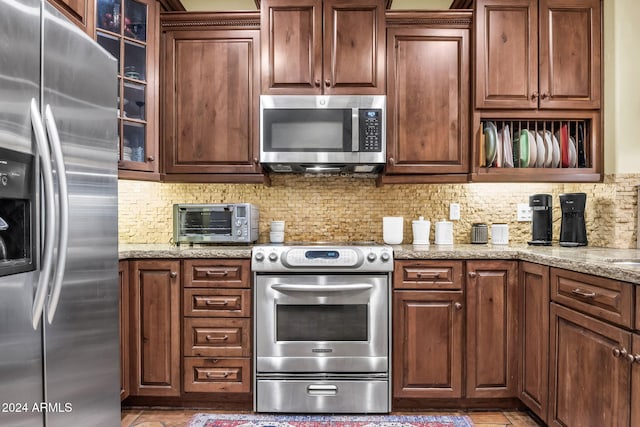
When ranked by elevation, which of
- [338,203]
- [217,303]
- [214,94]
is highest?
[214,94]

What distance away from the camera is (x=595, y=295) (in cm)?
158

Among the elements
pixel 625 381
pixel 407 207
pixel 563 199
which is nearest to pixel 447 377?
pixel 625 381

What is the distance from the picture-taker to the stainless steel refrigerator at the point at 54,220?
1.06 metres

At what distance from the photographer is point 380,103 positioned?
2490mm

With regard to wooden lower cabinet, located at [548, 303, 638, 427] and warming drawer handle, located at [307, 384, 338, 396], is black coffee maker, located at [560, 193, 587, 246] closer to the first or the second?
wooden lower cabinet, located at [548, 303, 638, 427]

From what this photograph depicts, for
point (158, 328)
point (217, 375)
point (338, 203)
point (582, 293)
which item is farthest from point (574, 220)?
point (158, 328)

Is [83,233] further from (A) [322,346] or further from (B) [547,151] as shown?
(B) [547,151]

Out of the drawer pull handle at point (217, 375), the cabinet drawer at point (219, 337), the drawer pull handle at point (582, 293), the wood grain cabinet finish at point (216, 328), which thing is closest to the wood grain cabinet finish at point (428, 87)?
the drawer pull handle at point (582, 293)

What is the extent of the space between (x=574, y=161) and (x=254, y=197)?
2.14m

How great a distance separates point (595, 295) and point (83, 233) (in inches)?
75.4

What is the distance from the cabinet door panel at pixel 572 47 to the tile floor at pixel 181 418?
1.89 m

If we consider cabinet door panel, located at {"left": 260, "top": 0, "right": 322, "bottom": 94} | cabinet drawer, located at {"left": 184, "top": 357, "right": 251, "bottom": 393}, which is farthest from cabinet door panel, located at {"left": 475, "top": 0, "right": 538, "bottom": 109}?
cabinet drawer, located at {"left": 184, "top": 357, "right": 251, "bottom": 393}

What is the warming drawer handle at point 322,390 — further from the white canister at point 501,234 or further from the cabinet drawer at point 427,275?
the white canister at point 501,234

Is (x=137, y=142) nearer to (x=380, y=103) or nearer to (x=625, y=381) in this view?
(x=380, y=103)
